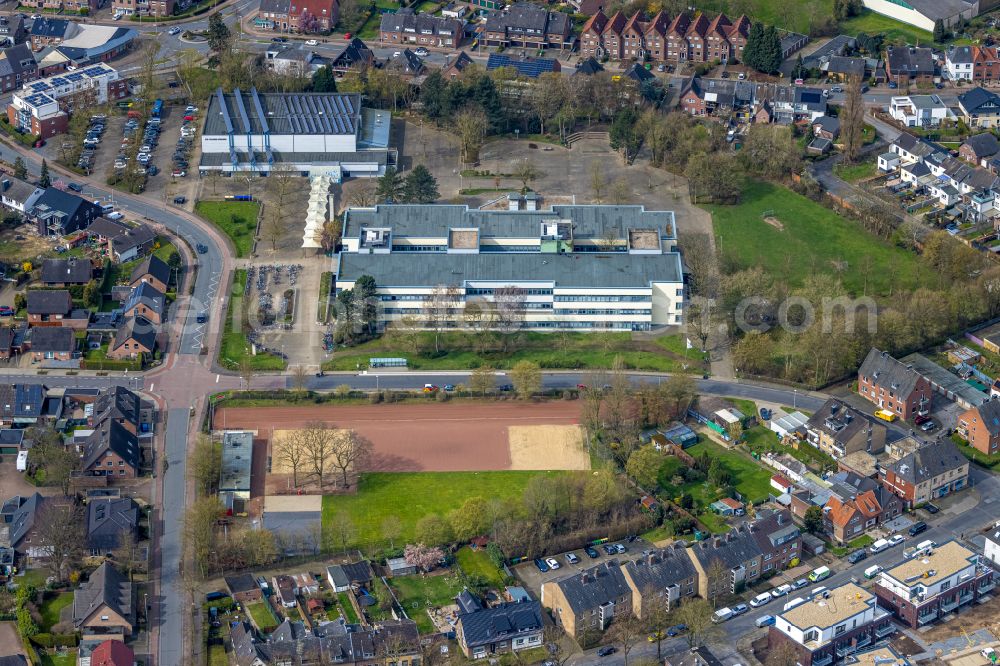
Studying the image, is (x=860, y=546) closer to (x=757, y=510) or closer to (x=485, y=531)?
(x=757, y=510)

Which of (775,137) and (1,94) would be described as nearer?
(775,137)

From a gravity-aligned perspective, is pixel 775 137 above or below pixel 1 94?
above

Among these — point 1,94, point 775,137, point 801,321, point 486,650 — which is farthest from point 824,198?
point 1,94

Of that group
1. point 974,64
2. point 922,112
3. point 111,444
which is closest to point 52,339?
point 111,444

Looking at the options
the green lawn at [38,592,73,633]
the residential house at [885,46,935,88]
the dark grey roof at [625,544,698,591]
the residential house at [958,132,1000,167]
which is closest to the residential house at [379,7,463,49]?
the residential house at [885,46,935,88]

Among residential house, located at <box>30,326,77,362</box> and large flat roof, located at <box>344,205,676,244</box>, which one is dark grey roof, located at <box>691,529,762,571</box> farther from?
residential house, located at <box>30,326,77,362</box>

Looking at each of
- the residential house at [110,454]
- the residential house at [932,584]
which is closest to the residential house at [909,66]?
the residential house at [932,584]

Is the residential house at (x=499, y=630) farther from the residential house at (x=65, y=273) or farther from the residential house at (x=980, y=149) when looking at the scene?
the residential house at (x=980, y=149)
